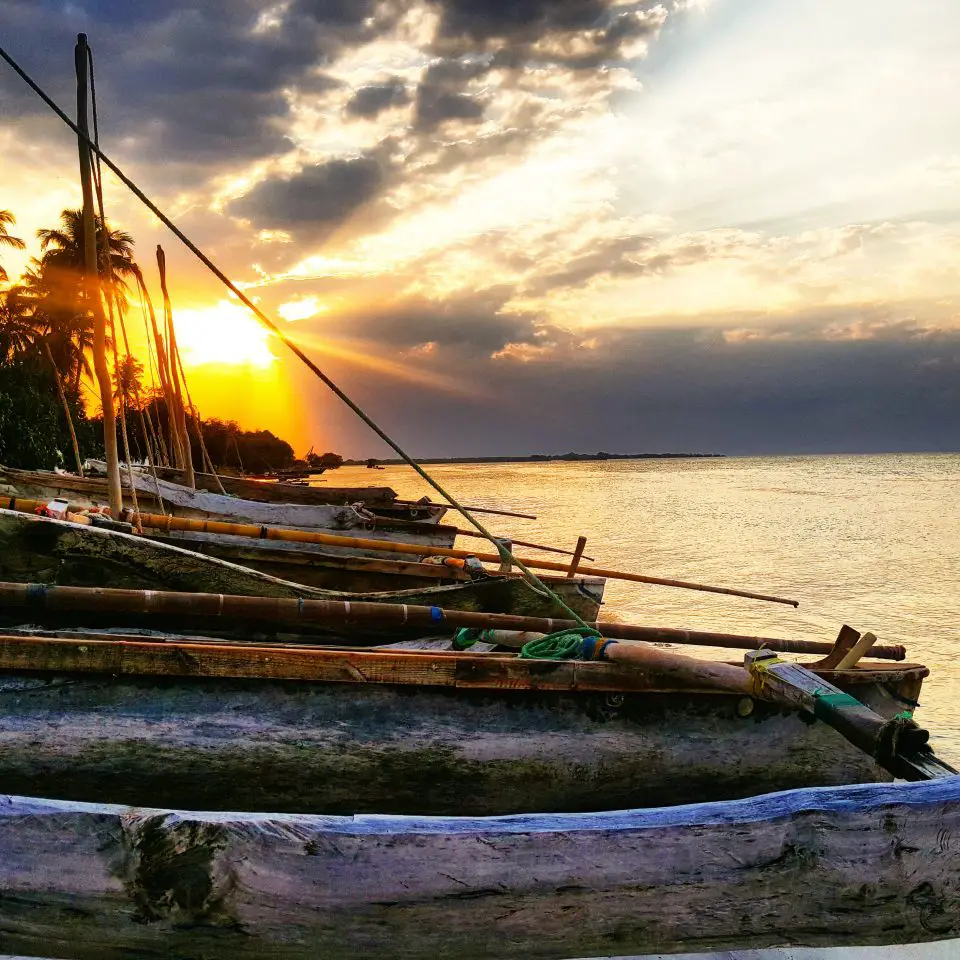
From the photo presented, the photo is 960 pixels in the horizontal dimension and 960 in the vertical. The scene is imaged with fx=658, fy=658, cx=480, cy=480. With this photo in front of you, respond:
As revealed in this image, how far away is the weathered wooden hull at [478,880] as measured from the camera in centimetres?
166

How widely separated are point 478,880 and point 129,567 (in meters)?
4.07

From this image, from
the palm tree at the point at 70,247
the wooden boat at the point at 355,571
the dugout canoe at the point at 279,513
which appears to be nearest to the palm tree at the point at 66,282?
the palm tree at the point at 70,247

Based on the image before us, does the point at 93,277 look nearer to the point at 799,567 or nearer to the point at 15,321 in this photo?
the point at 799,567

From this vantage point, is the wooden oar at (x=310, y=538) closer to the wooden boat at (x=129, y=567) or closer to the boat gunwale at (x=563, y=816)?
the wooden boat at (x=129, y=567)

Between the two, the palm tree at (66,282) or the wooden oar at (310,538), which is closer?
the wooden oar at (310,538)

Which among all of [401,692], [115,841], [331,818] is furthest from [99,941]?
[401,692]

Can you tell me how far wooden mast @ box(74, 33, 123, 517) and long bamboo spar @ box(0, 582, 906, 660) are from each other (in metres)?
3.88

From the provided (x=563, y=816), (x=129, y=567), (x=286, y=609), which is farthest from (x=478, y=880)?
(x=129, y=567)

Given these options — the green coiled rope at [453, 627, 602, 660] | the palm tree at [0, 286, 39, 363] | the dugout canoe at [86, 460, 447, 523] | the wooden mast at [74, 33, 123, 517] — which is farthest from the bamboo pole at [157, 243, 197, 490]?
the palm tree at [0, 286, 39, 363]

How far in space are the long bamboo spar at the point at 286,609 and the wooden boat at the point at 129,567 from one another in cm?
93

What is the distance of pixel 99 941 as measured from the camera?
175 centimetres

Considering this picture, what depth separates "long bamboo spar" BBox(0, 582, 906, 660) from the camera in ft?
10.9

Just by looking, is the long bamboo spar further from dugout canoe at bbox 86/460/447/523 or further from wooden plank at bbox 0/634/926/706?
dugout canoe at bbox 86/460/447/523

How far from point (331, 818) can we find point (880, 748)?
66.8 inches
